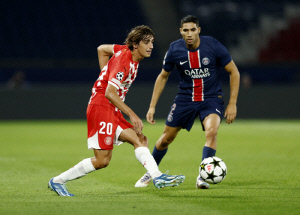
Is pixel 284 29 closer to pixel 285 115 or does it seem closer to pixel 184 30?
pixel 285 115

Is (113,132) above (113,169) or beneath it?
above

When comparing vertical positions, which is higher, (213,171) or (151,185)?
(213,171)

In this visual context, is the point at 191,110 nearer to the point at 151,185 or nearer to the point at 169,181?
the point at 151,185

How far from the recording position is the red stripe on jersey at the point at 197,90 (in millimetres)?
6906

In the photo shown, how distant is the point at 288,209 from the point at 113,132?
2.04m

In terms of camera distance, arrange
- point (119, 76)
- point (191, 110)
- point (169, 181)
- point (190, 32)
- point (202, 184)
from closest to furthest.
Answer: point (169, 181)
point (119, 76)
point (202, 184)
point (190, 32)
point (191, 110)

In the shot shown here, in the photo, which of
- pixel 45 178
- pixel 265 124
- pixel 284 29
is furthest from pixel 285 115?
pixel 45 178

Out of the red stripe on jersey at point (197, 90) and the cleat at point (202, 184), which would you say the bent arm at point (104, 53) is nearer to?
the red stripe on jersey at point (197, 90)

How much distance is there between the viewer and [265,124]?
62.3 ft

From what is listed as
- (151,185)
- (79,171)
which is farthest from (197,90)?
(79,171)

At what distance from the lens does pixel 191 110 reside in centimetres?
690

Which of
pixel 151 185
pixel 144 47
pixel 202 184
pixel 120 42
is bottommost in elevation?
pixel 151 185

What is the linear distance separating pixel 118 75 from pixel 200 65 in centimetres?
154

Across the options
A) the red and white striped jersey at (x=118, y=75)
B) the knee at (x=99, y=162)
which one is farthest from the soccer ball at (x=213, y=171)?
the red and white striped jersey at (x=118, y=75)
